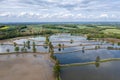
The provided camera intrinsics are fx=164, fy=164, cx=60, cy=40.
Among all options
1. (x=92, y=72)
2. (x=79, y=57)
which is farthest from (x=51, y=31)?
(x=92, y=72)

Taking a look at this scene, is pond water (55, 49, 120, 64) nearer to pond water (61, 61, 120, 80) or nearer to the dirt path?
the dirt path

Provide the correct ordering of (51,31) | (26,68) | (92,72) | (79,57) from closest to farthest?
(92,72), (26,68), (79,57), (51,31)

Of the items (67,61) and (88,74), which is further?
(67,61)

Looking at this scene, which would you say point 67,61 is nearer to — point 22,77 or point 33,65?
point 33,65

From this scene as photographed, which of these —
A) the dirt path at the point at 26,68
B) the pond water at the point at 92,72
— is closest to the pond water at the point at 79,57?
the dirt path at the point at 26,68

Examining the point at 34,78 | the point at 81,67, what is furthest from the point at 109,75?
the point at 34,78

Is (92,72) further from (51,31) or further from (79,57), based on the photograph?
(51,31)

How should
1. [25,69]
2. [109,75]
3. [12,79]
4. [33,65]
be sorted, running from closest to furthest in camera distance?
[12,79], [109,75], [25,69], [33,65]

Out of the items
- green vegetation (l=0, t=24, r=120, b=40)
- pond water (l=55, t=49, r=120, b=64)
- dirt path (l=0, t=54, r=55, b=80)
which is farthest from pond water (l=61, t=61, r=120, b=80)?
green vegetation (l=0, t=24, r=120, b=40)
